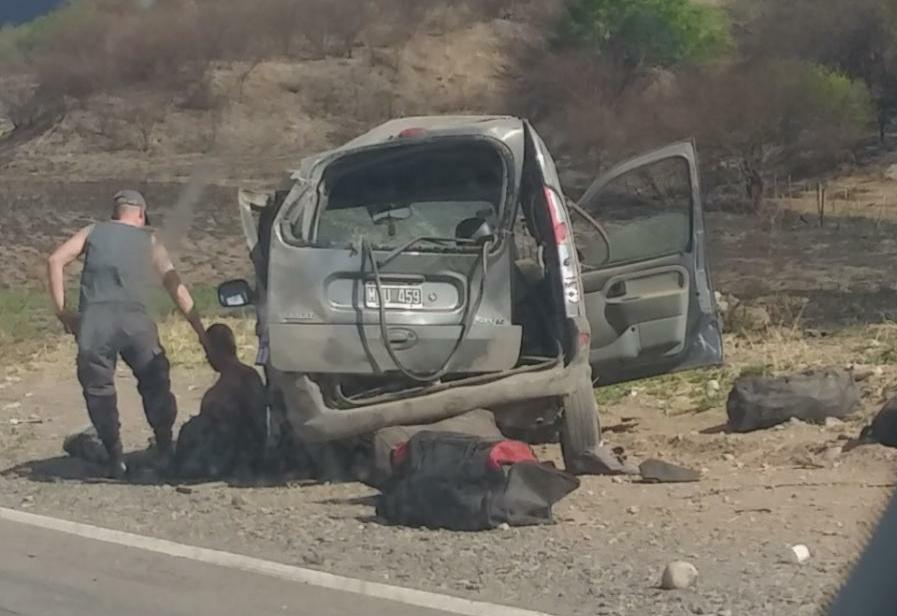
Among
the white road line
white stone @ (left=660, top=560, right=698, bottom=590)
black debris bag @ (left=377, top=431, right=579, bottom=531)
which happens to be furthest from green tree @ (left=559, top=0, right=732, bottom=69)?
white stone @ (left=660, top=560, right=698, bottom=590)

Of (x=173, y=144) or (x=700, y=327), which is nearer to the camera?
(x=700, y=327)

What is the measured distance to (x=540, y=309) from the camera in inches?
374

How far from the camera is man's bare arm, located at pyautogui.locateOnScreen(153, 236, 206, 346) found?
33.2 feet

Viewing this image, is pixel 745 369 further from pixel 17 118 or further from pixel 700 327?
pixel 17 118

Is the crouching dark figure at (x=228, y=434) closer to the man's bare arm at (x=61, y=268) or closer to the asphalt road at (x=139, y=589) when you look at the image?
the man's bare arm at (x=61, y=268)

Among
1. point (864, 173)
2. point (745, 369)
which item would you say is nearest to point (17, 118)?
point (864, 173)

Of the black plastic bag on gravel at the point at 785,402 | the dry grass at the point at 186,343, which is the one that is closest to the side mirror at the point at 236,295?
the black plastic bag on gravel at the point at 785,402

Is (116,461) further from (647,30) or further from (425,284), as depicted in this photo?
(647,30)

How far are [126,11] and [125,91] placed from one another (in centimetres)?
234

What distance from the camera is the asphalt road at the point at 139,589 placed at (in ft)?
22.7

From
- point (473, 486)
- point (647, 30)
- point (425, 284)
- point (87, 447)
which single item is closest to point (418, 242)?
point (425, 284)

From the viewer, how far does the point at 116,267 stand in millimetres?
9867

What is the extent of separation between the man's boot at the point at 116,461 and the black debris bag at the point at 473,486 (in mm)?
2233

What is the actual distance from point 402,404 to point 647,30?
3296cm
